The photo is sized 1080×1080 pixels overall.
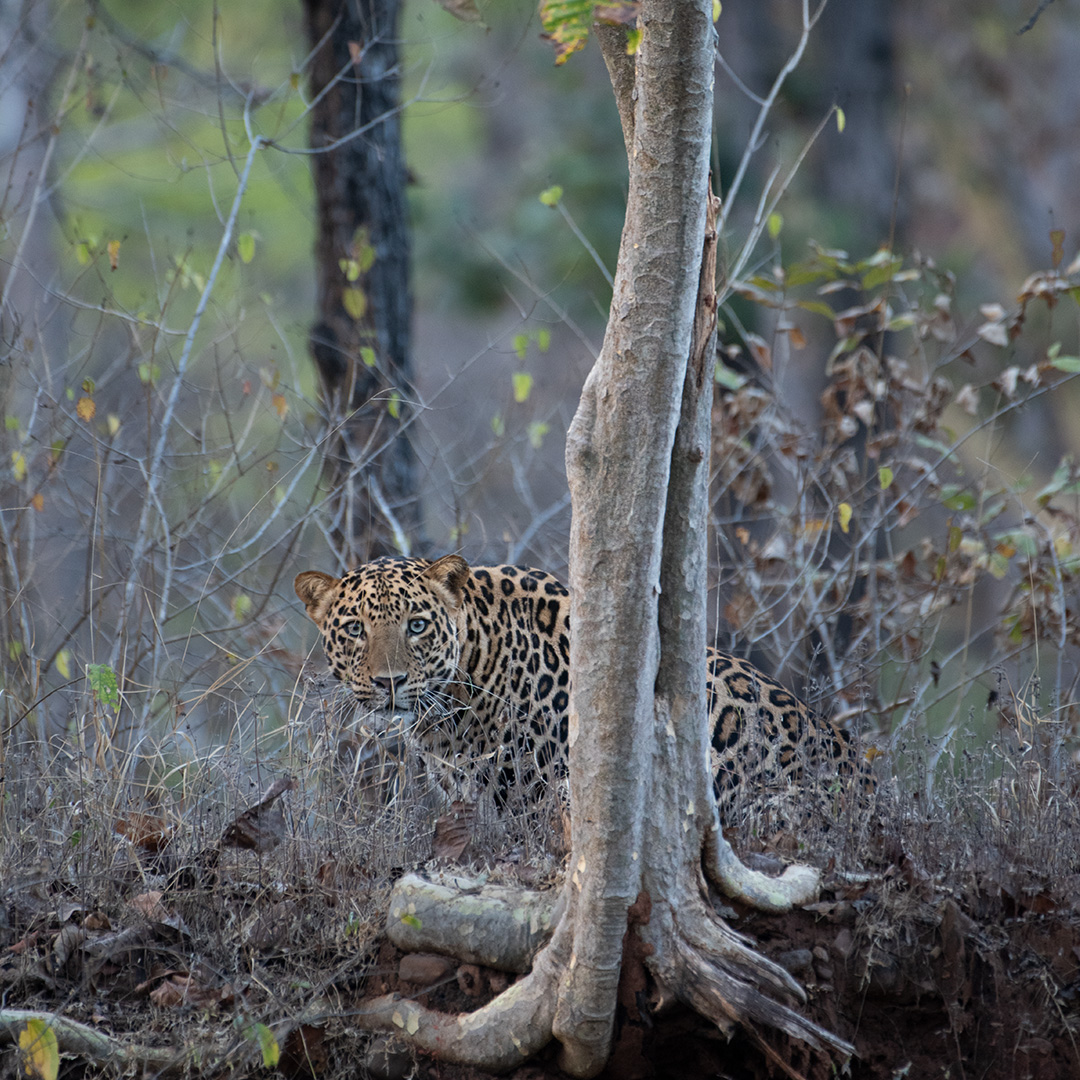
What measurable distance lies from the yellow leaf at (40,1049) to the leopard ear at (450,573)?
2.75 meters

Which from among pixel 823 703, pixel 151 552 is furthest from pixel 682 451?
pixel 823 703

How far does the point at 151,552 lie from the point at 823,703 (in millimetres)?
3732

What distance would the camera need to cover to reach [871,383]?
744 centimetres

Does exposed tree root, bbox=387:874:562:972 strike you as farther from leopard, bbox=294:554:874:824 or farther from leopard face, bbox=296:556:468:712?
leopard face, bbox=296:556:468:712

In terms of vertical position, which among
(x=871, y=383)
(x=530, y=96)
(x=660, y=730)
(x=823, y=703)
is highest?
(x=530, y=96)

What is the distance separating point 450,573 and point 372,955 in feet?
7.19

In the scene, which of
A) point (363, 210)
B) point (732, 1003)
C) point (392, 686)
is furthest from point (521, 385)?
point (732, 1003)

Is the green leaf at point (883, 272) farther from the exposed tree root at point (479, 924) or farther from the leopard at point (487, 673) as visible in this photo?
the exposed tree root at point (479, 924)

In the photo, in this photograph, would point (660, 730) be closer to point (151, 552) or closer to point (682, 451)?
point (682, 451)

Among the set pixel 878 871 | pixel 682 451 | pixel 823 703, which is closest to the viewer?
pixel 682 451

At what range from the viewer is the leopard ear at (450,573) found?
18.7ft

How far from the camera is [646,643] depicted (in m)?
3.39

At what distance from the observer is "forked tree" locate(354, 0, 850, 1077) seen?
11.0ft

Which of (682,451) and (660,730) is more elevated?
(682,451)
